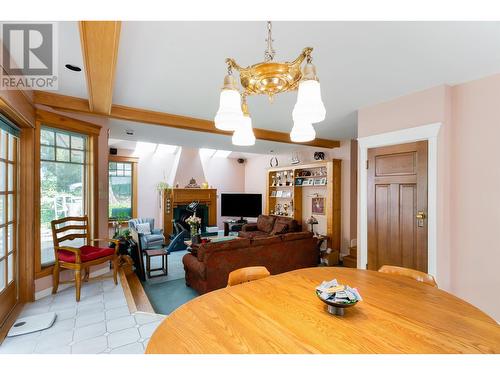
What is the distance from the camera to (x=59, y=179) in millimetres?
2975

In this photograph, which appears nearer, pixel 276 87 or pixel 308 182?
pixel 276 87

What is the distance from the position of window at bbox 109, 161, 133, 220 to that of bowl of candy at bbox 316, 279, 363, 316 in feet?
21.2

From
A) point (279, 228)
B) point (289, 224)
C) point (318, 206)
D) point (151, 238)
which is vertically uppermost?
point (318, 206)

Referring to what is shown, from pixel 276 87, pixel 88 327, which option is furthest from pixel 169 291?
pixel 276 87

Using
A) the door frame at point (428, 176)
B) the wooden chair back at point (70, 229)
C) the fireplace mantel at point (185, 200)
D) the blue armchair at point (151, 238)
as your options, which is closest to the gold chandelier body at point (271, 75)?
the door frame at point (428, 176)

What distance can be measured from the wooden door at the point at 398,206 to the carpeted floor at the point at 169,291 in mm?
2456

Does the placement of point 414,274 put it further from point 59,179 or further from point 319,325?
point 59,179

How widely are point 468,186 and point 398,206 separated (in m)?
0.62

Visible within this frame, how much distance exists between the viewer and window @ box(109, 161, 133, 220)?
643 centimetres

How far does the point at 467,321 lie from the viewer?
106cm

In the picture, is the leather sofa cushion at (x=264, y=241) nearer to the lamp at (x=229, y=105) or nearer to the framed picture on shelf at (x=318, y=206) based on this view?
the framed picture on shelf at (x=318, y=206)

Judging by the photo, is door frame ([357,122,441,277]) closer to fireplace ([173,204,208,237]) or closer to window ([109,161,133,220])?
fireplace ([173,204,208,237])
